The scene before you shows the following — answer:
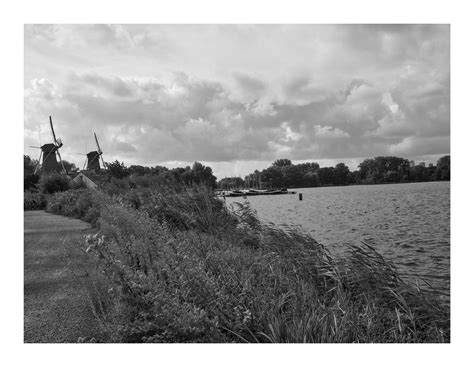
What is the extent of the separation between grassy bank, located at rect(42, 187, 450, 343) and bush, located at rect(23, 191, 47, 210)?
16.3 m

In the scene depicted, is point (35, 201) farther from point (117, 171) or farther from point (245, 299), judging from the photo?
point (245, 299)

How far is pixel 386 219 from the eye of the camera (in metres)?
12.9

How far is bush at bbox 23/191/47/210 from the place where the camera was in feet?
70.0

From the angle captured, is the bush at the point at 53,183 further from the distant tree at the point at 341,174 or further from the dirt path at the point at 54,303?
the distant tree at the point at 341,174

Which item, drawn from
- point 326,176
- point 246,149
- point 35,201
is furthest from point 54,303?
point 35,201

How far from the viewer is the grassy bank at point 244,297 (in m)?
3.82

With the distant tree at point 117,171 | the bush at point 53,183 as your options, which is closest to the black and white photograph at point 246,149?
the distant tree at point 117,171

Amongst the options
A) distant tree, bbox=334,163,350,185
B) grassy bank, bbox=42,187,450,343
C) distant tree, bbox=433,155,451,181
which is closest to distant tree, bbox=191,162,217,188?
grassy bank, bbox=42,187,450,343

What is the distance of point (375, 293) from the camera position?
5836 mm

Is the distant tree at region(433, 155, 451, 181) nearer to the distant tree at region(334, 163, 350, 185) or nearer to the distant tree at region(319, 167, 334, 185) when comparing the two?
the distant tree at region(334, 163, 350, 185)

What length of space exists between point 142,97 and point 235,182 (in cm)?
289

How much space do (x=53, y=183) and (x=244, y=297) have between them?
22235 millimetres
